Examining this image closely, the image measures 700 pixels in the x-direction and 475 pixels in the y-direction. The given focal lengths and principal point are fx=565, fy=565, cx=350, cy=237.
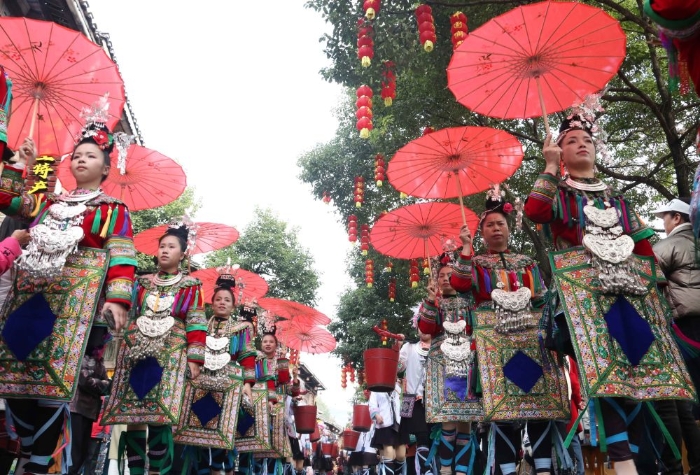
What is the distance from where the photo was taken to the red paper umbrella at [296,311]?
1262cm

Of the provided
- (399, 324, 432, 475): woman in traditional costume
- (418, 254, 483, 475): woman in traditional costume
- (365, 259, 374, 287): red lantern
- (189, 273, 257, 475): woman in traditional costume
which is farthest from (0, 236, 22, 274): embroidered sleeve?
(365, 259, 374, 287): red lantern

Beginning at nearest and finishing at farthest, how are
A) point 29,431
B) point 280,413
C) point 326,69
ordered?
1. point 29,431
2. point 280,413
3. point 326,69

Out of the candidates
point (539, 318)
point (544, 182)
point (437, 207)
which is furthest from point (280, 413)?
point (544, 182)

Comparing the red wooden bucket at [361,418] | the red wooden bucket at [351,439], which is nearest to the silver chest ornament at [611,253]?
the red wooden bucket at [361,418]

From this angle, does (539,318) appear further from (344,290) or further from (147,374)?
(344,290)

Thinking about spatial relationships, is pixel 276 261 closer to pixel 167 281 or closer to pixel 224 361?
pixel 224 361

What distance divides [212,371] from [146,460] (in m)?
1.50

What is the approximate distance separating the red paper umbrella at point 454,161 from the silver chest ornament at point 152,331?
3304 mm

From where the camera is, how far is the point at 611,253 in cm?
337

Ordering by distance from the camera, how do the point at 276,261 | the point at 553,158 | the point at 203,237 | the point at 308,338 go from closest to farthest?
the point at 553,158 → the point at 203,237 → the point at 308,338 → the point at 276,261

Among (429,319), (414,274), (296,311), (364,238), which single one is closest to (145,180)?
(429,319)

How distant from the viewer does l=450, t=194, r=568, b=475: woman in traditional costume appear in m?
4.26

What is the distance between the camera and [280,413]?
9.47m

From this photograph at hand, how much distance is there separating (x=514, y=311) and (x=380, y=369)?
14.5 feet
